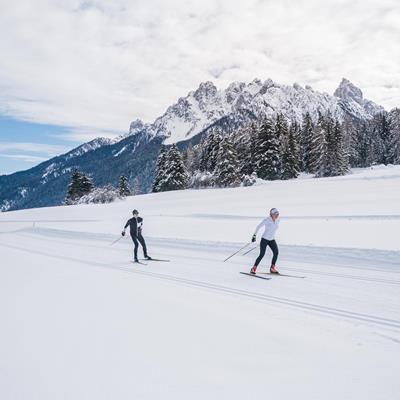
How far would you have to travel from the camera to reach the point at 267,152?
4994 centimetres

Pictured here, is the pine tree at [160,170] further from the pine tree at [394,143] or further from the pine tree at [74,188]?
the pine tree at [394,143]

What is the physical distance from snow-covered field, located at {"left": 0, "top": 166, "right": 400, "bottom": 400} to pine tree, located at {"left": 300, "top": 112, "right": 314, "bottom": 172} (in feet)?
147

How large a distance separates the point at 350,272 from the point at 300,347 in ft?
18.7

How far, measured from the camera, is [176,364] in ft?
16.1

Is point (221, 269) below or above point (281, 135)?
below

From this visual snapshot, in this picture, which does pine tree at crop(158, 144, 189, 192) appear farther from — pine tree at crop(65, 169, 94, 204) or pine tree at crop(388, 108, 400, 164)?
pine tree at crop(388, 108, 400, 164)

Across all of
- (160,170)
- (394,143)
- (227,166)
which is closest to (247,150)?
(227,166)

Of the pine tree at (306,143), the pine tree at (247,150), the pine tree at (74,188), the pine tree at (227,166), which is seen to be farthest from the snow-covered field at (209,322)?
the pine tree at (306,143)

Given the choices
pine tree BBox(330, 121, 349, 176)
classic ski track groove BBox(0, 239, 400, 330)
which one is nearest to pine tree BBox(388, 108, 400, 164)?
pine tree BBox(330, 121, 349, 176)

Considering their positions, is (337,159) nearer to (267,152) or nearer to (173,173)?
(267,152)

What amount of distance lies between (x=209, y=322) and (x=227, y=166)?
136 ft

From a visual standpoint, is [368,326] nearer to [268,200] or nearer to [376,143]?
[268,200]

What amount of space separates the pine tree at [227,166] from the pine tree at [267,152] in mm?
4324

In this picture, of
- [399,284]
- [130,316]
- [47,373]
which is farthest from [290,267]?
[47,373]
